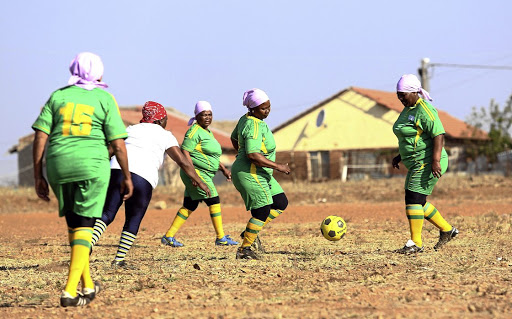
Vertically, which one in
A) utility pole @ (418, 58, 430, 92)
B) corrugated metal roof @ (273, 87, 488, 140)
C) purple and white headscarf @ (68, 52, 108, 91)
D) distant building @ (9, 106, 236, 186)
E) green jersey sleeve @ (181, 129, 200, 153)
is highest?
purple and white headscarf @ (68, 52, 108, 91)

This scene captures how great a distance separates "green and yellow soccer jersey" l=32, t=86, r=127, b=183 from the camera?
5.52 meters

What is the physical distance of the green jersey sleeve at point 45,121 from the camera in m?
5.54

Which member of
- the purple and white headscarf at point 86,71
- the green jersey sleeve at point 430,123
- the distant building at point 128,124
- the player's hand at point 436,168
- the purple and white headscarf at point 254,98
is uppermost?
the purple and white headscarf at point 86,71

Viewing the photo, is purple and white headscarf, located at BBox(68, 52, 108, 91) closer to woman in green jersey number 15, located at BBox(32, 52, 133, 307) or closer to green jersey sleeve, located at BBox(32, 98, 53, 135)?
woman in green jersey number 15, located at BBox(32, 52, 133, 307)

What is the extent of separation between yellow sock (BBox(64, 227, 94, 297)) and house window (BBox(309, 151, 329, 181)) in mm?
35713

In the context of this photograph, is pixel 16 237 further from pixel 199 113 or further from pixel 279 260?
pixel 279 260

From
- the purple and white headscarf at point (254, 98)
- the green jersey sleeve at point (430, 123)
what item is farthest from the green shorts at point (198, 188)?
the green jersey sleeve at point (430, 123)

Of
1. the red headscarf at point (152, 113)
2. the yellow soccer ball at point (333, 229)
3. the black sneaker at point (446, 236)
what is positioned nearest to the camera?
the red headscarf at point (152, 113)

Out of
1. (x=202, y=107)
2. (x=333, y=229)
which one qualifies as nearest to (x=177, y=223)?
(x=202, y=107)

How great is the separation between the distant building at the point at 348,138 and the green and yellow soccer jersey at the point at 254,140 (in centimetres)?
3053

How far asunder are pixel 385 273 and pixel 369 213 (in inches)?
367

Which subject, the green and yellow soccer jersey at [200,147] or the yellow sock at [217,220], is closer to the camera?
the green and yellow soccer jersey at [200,147]

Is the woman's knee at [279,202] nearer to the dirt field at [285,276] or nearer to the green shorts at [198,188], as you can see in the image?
the dirt field at [285,276]

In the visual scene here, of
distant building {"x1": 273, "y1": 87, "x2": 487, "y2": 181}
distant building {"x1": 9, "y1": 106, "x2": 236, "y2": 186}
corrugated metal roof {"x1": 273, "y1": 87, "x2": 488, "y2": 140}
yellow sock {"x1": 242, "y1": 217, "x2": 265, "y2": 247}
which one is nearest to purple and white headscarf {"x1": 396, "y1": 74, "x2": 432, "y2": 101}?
yellow sock {"x1": 242, "y1": 217, "x2": 265, "y2": 247}
